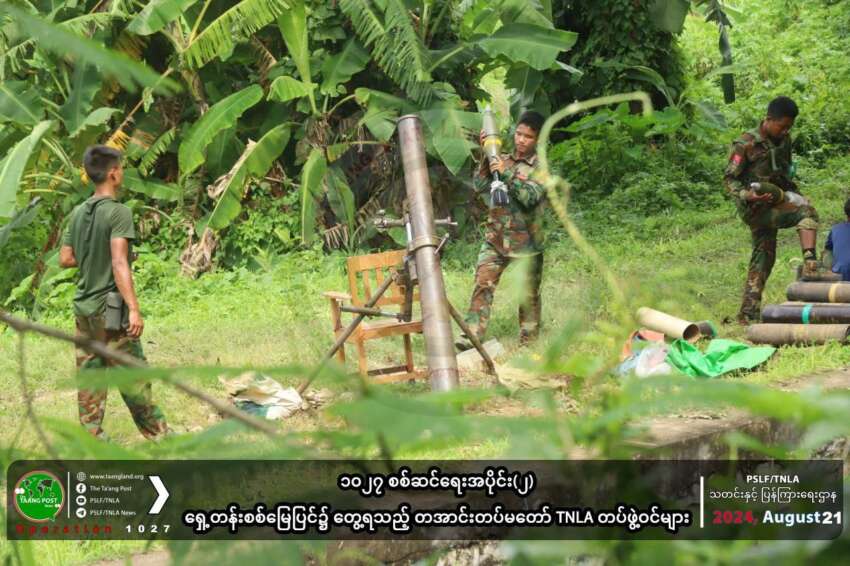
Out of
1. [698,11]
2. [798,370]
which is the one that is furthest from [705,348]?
[698,11]

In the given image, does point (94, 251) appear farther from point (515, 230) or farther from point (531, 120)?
point (531, 120)

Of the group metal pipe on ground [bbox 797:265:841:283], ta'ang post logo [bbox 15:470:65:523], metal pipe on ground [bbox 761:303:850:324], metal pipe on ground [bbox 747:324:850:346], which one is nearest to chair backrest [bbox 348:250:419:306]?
metal pipe on ground [bbox 747:324:850:346]

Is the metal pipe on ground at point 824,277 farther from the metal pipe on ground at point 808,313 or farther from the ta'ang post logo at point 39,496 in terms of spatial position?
the ta'ang post logo at point 39,496

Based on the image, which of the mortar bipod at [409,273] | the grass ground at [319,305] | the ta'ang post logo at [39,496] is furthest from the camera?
the grass ground at [319,305]

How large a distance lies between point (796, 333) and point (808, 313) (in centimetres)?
25

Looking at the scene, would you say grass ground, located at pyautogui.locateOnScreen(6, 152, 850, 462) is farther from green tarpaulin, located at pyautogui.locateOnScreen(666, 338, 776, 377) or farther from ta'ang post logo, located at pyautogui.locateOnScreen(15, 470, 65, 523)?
ta'ang post logo, located at pyautogui.locateOnScreen(15, 470, 65, 523)

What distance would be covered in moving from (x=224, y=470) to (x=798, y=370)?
5.66 m

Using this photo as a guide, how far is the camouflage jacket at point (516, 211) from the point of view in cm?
793

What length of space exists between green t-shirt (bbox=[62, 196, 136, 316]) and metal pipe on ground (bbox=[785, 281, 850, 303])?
178 inches

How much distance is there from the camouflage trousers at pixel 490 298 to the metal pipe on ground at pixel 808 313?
1617 mm

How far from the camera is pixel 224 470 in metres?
1.02

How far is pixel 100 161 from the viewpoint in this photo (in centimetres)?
570
